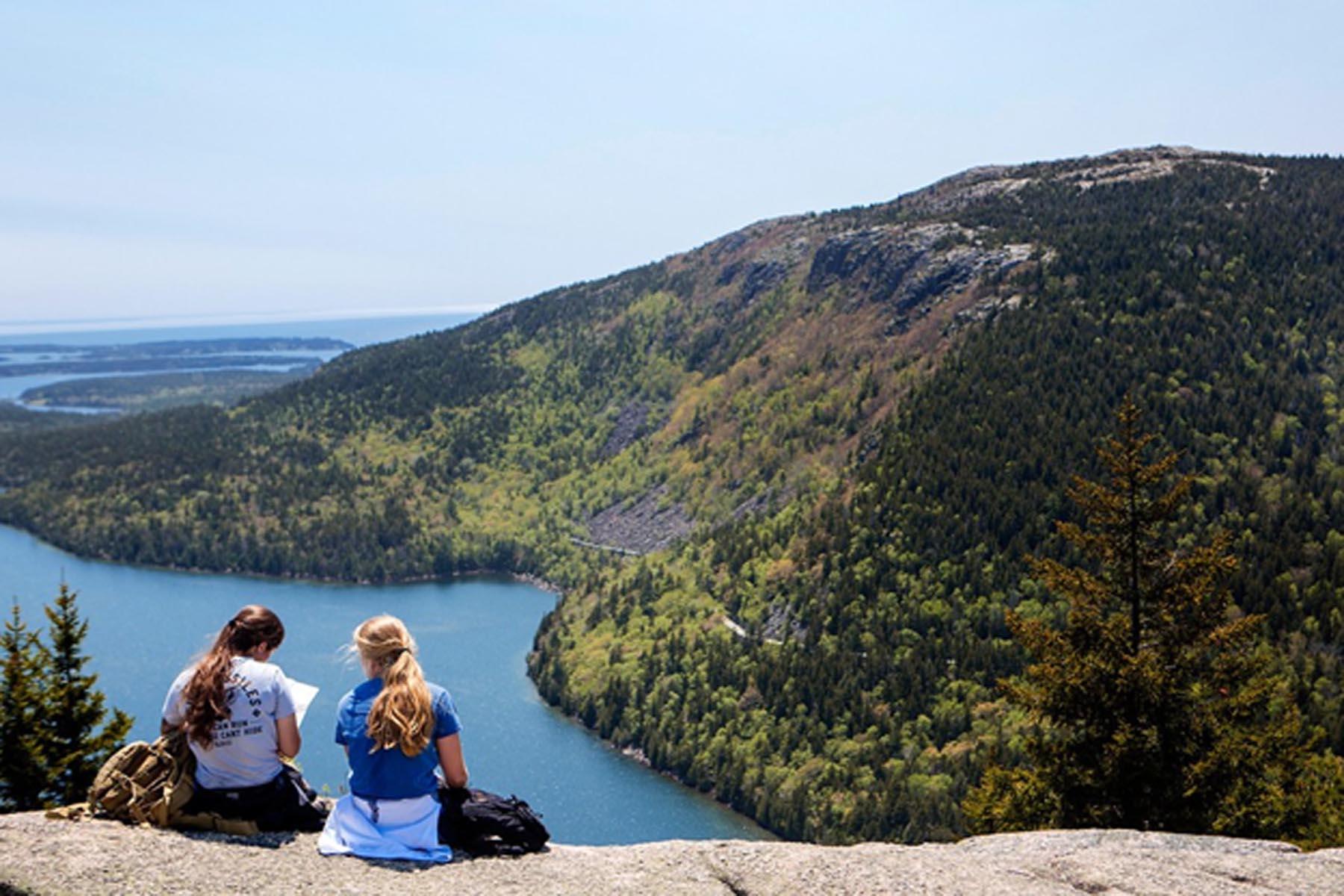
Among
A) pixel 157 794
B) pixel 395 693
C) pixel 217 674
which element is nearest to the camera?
pixel 395 693

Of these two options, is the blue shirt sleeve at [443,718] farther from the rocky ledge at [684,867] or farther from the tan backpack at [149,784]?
the tan backpack at [149,784]

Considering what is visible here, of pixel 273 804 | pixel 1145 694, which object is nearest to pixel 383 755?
pixel 273 804

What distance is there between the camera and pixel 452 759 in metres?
14.3

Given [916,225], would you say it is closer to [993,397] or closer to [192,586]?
[993,397]

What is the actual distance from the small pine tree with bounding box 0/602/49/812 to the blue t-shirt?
25220 mm

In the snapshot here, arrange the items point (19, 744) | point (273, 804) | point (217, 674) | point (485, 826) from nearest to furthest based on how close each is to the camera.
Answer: point (217, 674)
point (273, 804)
point (485, 826)
point (19, 744)

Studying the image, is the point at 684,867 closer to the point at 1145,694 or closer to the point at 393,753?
the point at 393,753

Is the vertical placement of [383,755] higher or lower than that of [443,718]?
lower

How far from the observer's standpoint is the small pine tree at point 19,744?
3316cm

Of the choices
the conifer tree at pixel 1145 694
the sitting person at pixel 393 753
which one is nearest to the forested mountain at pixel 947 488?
the conifer tree at pixel 1145 694

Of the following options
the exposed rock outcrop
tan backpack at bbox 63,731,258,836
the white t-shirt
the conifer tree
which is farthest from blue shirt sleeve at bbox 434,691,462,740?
the exposed rock outcrop

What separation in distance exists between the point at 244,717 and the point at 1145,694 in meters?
21.9

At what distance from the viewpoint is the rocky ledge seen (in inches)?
516

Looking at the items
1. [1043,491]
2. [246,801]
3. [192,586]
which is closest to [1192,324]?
[1043,491]
